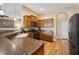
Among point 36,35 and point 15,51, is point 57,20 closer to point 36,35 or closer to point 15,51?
point 36,35

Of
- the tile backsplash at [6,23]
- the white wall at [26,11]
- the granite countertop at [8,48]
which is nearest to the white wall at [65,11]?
the white wall at [26,11]

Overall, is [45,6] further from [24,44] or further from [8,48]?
[8,48]

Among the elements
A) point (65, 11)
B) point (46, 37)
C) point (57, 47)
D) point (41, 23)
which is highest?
point (65, 11)

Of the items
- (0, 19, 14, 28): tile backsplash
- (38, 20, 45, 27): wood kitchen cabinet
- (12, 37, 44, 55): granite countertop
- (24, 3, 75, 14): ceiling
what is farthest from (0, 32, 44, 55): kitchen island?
(24, 3, 75, 14): ceiling

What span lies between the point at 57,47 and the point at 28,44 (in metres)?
0.46

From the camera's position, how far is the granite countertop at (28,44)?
1.77 metres

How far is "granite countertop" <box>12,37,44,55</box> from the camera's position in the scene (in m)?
1.77

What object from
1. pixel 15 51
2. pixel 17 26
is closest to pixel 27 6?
pixel 17 26

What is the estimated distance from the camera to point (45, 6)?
186 centimetres

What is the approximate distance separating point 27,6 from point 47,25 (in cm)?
45

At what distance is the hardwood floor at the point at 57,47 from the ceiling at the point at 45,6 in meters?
0.52

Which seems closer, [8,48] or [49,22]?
[8,48]

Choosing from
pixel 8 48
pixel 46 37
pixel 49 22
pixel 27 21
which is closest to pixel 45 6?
pixel 49 22

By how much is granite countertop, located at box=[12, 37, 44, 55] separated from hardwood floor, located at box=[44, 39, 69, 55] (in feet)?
0.41
